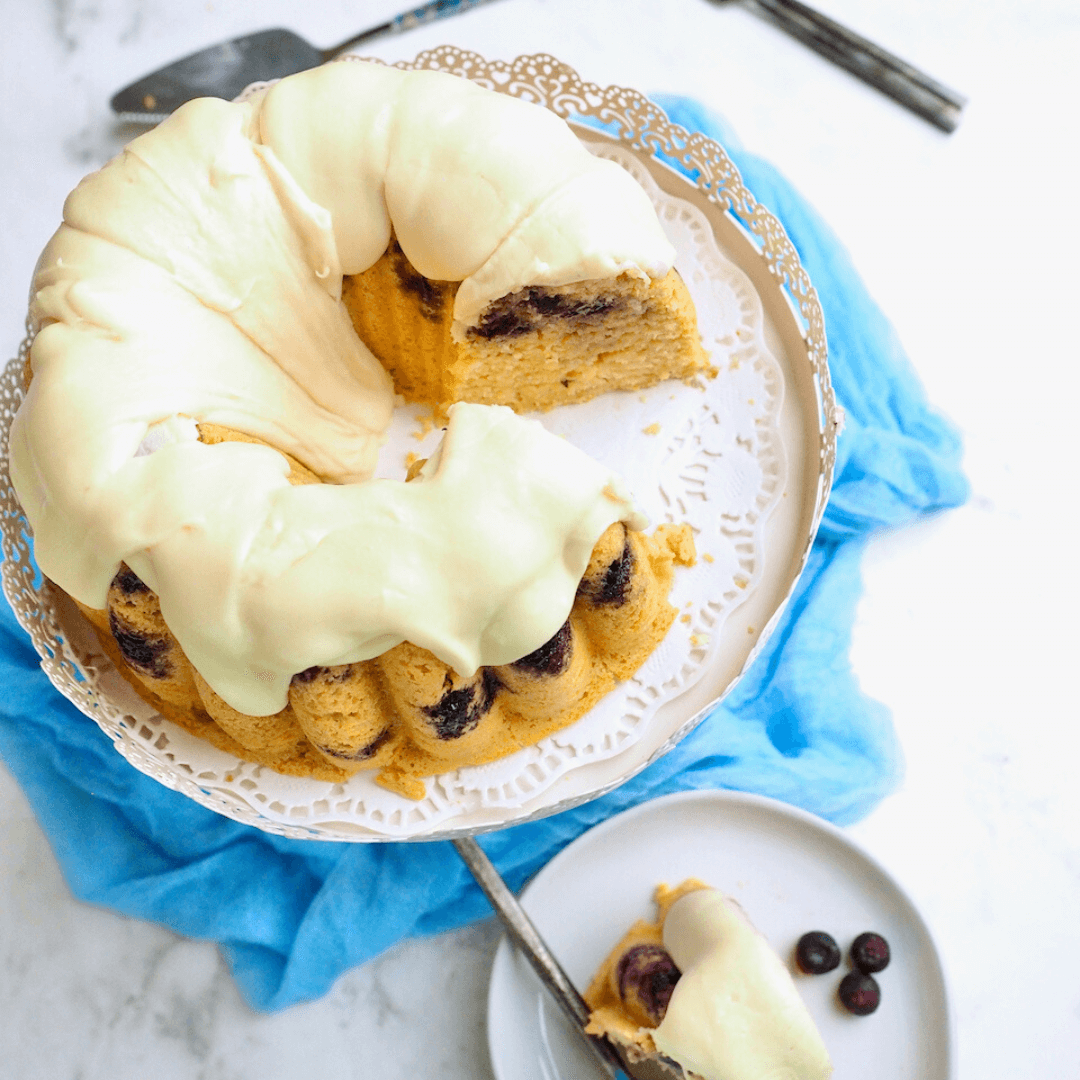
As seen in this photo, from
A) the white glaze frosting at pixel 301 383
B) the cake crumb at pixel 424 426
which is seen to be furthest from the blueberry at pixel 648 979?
the cake crumb at pixel 424 426

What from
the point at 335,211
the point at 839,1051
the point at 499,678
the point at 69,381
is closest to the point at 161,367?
the point at 69,381

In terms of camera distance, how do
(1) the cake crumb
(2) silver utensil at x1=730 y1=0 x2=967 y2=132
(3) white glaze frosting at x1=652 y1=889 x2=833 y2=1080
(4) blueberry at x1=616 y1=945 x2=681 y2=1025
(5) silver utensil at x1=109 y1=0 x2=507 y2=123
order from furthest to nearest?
(2) silver utensil at x1=730 y1=0 x2=967 y2=132, (5) silver utensil at x1=109 y1=0 x2=507 y2=123, (1) the cake crumb, (4) blueberry at x1=616 y1=945 x2=681 y2=1025, (3) white glaze frosting at x1=652 y1=889 x2=833 y2=1080

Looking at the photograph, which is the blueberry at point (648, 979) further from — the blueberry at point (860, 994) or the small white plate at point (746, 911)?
the blueberry at point (860, 994)

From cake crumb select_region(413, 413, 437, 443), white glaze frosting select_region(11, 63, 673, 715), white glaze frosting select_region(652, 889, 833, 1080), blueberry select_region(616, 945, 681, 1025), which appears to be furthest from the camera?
cake crumb select_region(413, 413, 437, 443)

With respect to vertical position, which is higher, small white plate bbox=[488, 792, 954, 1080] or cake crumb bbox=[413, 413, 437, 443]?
cake crumb bbox=[413, 413, 437, 443]

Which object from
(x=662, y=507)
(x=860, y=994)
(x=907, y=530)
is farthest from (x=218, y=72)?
(x=860, y=994)

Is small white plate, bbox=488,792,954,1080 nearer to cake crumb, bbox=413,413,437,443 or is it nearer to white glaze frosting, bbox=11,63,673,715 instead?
white glaze frosting, bbox=11,63,673,715

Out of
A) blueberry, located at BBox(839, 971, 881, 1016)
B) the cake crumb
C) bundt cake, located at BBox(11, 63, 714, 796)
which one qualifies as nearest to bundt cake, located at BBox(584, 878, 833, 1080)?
blueberry, located at BBox(839, 971, 881, 1016)
